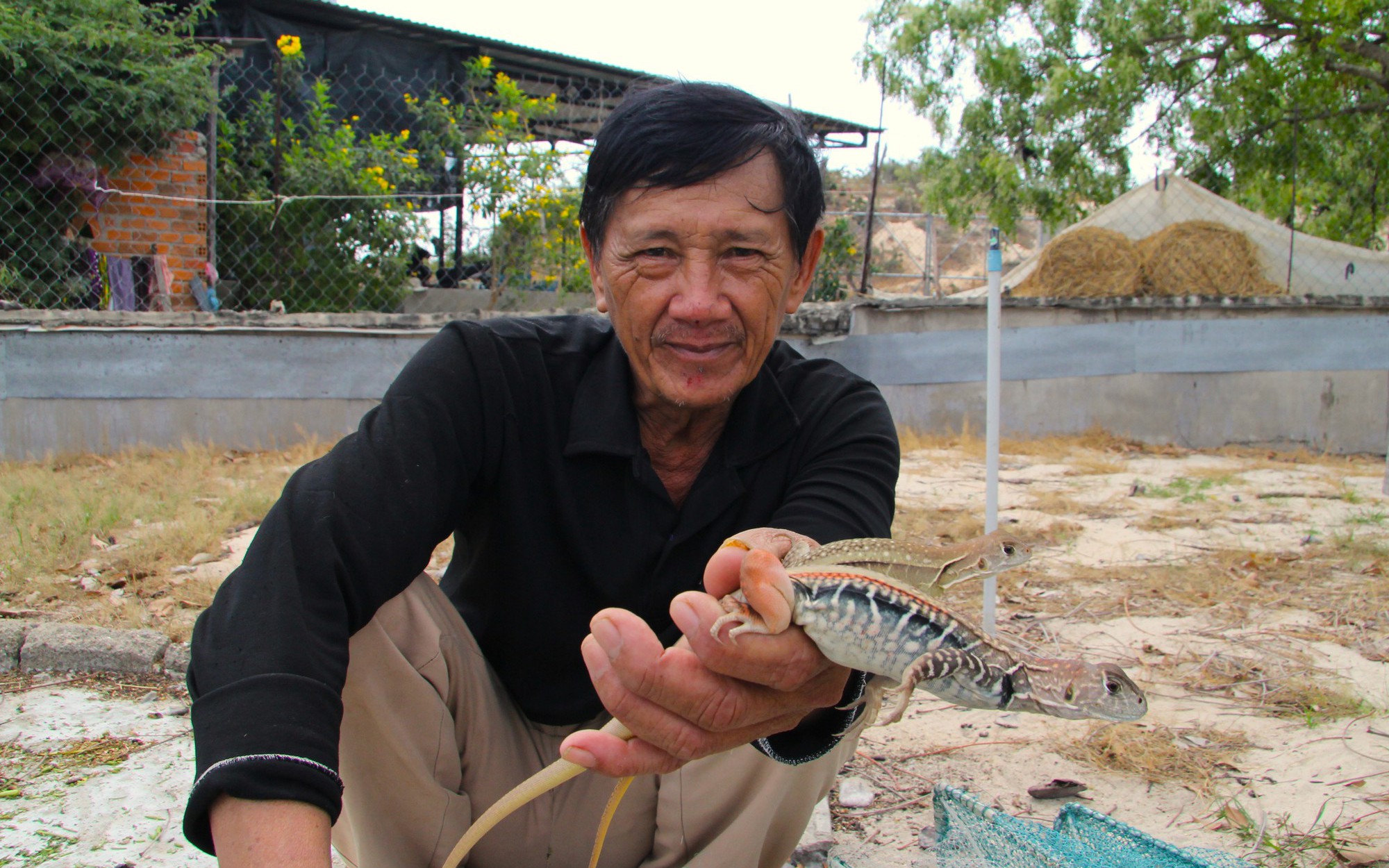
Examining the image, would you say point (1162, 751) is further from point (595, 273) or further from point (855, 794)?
point (595, 273)

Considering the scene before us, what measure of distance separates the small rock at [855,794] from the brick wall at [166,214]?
6.58 m

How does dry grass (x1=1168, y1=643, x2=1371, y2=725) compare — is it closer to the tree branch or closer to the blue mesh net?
the blue mesh net

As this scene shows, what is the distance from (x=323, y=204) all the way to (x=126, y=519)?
3.45 metres

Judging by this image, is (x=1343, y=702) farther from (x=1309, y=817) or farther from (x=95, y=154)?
(x=95, y=154)

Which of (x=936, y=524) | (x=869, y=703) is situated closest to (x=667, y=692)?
(x=869, y=703)

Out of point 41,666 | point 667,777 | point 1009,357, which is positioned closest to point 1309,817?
point 667,777

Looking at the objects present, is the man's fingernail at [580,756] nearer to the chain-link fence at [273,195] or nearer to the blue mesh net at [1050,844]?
the blue mesh net at [1050,844]

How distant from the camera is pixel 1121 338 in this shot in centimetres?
938

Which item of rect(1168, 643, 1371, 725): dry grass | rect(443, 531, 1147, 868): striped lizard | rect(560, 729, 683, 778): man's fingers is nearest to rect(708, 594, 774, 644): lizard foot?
rect(443, 531, 1147, 868): striped lizard

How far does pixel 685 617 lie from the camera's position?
1592mm

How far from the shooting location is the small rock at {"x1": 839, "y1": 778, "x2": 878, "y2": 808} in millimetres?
2988

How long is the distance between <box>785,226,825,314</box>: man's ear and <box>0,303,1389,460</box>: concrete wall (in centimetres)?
547

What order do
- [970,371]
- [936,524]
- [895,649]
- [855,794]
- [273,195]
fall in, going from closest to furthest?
[895,649], [855,794], [936,524], [273,195], [970,371]

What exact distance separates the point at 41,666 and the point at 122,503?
6.26ft
